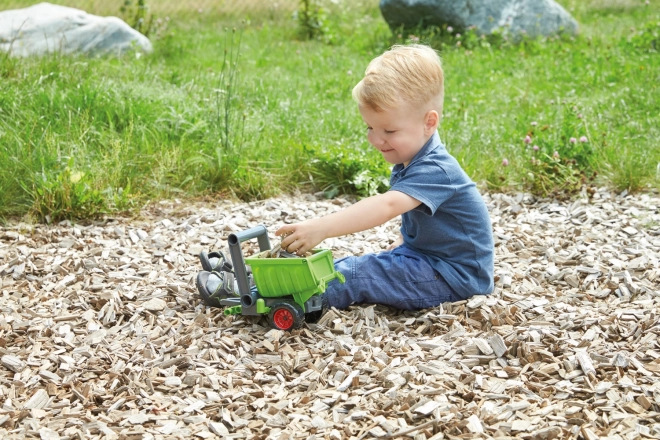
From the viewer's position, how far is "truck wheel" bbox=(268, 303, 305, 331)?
119 inches

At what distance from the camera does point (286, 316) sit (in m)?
3.04

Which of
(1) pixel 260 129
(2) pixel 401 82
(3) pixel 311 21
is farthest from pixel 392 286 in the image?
(3) pixel 311 21

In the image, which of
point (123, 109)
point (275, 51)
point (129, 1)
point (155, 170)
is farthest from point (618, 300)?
point (129, 1)

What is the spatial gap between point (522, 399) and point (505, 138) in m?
3.37

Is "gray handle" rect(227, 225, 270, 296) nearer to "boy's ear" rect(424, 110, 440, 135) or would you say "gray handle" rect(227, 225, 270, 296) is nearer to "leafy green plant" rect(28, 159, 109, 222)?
"boy's ear" rect(424, 110, 440, 135)

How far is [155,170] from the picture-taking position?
4852 millimetres

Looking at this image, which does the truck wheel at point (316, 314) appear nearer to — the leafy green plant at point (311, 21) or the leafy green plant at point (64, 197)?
the leafy green plant at point (64, 197)

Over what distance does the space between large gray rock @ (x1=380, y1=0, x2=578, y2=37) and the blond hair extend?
6606 millimetres

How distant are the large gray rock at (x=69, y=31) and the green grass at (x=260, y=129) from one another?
37cm

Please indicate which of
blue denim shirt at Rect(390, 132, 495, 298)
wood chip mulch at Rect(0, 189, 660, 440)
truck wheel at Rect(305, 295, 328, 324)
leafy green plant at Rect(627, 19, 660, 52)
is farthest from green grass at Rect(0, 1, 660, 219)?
truck wheel at Rect(305, 295, 328, 324)

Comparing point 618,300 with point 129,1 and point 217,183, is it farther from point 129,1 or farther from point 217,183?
point 129,1

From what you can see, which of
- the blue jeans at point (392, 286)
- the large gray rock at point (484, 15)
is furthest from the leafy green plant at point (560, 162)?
the large gray rock at point (484, 15)

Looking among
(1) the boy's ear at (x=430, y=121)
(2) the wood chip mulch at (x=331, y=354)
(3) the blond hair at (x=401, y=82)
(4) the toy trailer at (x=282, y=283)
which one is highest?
(3) the blond hair at (x=401, y=82)

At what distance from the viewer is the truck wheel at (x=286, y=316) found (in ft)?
9.91
